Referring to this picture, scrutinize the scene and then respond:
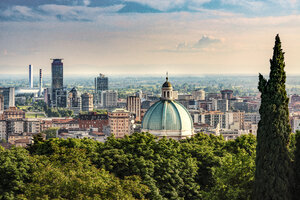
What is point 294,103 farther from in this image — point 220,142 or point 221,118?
point 220,142

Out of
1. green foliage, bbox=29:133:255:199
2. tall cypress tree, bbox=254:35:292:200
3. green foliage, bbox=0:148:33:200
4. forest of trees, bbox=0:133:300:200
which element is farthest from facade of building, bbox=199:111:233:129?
tall cypress tree, bbox=254:35:292:200

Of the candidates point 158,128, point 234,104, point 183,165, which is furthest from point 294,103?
point 183,165

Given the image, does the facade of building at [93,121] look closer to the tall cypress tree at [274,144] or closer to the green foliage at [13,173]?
the green foliage at [13,173]

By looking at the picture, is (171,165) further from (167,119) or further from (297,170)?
(167,119)

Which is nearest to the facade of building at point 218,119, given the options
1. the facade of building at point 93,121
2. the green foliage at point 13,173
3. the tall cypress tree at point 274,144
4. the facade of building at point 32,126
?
the facade of building at point 93,121

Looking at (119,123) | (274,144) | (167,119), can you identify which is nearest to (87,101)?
(119,123)

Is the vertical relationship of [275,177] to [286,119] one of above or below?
below
